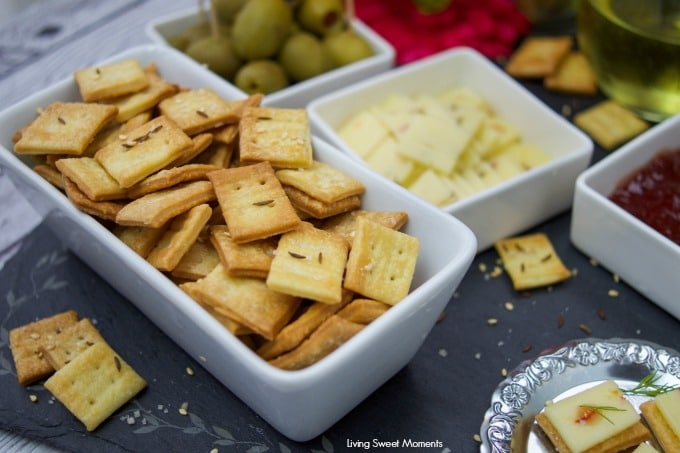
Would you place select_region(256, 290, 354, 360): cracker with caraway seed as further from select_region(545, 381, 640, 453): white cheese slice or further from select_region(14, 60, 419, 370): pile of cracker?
select_region(545, 381, 640, 453): white cheese slice

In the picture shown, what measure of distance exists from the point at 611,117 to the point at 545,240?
56 cm

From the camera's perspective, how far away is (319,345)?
3.70 feet

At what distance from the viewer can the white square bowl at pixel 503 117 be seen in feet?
5.42

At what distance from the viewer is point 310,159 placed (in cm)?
140

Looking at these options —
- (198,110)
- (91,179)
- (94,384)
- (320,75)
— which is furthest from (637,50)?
(94,384)

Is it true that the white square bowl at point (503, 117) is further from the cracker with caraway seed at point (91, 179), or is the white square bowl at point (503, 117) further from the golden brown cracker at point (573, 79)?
the cracker with caraway seed at point (91, 179)

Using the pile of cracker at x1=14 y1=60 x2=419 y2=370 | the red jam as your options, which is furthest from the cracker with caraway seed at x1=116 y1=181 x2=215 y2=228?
the red jam

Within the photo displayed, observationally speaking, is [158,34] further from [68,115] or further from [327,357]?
[327,357]

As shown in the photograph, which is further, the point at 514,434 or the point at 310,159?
the point at 310,159

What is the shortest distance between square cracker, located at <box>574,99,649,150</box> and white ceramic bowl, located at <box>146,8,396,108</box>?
58cm

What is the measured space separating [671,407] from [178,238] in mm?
877

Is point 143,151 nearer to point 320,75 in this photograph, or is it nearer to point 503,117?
point 320,75

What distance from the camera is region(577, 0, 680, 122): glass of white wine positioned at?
182cm

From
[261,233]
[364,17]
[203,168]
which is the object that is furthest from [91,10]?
[261,233]
